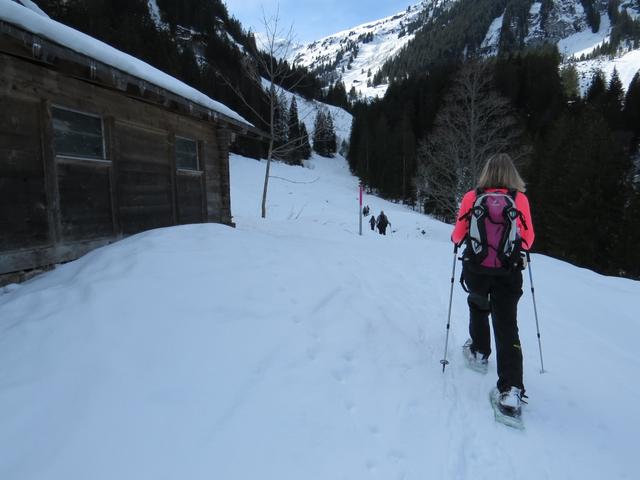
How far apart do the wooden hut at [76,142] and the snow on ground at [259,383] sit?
3.58 ft

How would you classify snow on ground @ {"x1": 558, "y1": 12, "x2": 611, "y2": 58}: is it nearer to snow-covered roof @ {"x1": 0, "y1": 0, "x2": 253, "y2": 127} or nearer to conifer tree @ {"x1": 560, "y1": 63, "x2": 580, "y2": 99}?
conifer tree @ {"x1": 560, "y1": 63, "x2": 580, "y2": 99}

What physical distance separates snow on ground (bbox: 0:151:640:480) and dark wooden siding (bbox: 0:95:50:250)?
2.62ft

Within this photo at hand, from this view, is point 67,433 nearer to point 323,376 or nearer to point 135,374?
point 135,374

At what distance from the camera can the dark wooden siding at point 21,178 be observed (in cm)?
400

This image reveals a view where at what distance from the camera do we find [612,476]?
7.35ft

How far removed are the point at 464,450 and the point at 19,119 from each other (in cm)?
597

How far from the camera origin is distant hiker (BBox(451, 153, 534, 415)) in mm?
2744

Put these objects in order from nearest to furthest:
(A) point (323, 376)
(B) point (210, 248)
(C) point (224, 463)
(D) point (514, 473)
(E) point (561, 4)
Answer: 1. (C) point (224, 463)
2. (D) point (514, 473)
3. (A) point (323, 376)
4. (B) point (210, 248)
5. (E) point (561, 4)

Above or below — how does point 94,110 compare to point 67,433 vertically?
above

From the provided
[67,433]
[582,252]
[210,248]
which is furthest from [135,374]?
[582,252]

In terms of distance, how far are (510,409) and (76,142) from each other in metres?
6.34

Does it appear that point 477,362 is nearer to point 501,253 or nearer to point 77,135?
point 501,253

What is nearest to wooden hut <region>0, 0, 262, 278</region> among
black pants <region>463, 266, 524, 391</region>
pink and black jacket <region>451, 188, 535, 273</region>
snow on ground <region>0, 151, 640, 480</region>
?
snow on ground <region>0, 151, 640, 480</region>

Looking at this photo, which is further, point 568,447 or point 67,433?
point 568,447
